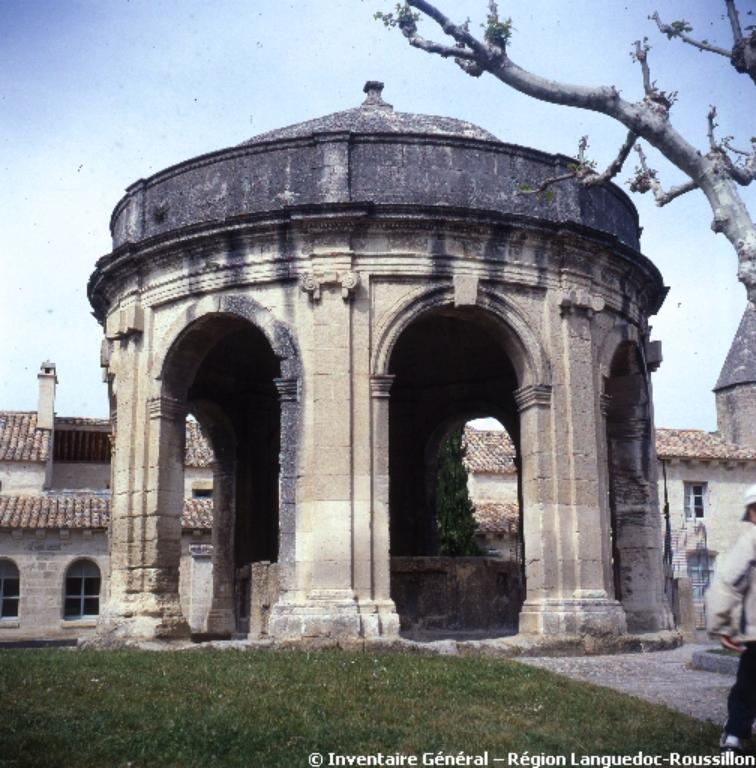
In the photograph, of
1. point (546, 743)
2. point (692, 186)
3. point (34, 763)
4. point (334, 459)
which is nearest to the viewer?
point (34, 763)

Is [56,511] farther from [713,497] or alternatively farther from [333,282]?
[713,497]

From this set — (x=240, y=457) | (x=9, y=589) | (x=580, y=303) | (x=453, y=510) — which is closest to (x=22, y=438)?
(x=9, y=589)

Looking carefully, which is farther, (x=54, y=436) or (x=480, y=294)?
(x=54, y=436)

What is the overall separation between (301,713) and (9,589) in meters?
25.2

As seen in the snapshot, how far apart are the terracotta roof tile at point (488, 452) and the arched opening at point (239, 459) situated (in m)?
16.7

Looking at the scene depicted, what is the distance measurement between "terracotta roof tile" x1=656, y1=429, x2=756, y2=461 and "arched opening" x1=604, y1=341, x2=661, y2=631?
20.7m

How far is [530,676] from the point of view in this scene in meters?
9.03

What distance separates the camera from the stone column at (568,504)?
40.5 feet

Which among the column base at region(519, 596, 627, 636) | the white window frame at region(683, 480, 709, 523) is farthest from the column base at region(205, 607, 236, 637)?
the white window frame at region(683, 480, 709, 523)

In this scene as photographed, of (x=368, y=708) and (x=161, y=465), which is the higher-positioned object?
(x=161, y=465)

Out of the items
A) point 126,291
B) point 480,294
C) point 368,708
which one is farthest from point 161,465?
point 368,708

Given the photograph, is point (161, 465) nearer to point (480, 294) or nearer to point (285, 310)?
point (285, 310)

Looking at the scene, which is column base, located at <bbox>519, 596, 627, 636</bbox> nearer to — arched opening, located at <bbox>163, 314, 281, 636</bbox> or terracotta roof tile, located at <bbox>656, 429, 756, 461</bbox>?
arched opening, located at <bbox>163, 314, 281, 636</bbox>

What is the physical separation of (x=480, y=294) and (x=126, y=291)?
4.99 m
